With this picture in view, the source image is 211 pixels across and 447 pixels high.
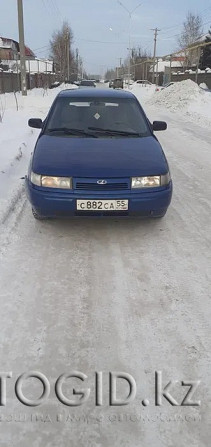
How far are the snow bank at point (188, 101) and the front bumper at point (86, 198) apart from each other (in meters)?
13.2

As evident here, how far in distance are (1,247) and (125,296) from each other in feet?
4.81

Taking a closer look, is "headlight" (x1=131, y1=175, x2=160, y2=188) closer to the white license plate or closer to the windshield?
the white license plate

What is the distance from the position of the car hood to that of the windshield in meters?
0.30

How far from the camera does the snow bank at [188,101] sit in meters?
19.3

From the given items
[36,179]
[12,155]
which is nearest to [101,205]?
[36,179]

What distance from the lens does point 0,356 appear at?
2.55 metres

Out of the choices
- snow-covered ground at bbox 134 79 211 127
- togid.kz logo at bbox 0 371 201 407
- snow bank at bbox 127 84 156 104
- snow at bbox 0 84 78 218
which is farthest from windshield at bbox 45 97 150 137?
snow bank at bbox 127 84 156 104

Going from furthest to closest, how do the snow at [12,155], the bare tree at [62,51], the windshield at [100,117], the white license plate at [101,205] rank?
the bare tree at [62,51] → the snow at [12,155] → the windshield at [100,117] → the white license plate at [101,205]

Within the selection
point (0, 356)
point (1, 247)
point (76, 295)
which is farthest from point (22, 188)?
point (0, 356)

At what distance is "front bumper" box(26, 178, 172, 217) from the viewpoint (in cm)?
401

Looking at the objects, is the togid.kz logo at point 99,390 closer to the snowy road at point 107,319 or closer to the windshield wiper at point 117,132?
the snowy road at point 107,319

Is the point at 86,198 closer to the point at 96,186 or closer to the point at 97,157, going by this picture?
the point at 96,186

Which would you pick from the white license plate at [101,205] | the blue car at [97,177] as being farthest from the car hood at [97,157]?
the white license plate at [101,205]

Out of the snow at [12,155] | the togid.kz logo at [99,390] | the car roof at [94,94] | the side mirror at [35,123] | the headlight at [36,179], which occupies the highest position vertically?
the car roof at [94,94]
